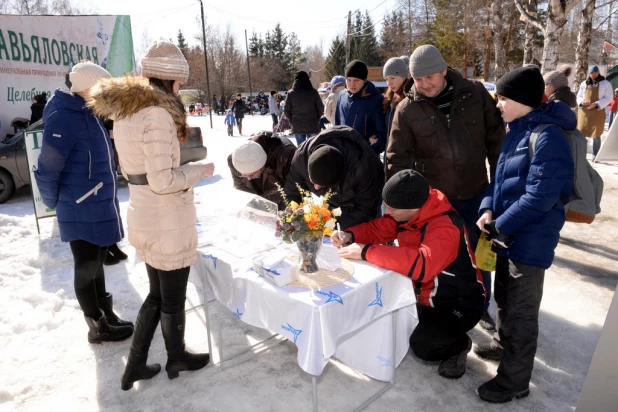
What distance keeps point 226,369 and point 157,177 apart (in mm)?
1470

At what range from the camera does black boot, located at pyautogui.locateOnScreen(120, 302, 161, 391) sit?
2.66 meters

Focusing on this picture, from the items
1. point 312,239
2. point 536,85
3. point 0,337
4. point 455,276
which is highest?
point 536,85

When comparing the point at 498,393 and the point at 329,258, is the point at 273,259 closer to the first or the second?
the point at 329,258

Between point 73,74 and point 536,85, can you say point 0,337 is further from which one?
point 536,85

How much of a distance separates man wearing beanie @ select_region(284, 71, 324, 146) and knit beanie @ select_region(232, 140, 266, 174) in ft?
16.7

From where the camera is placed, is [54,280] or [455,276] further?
[54,280]

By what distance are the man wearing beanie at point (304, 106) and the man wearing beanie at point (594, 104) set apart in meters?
5.13

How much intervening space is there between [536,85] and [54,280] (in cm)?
434

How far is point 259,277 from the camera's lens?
233 centimetres

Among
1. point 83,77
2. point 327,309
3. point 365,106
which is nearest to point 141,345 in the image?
point 327,309

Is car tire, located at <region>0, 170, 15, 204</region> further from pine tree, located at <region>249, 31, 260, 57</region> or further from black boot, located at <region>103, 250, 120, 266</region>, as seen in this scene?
pine tree, located at <region>249, 31, 260, 57</region>

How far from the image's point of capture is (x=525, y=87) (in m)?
2.41

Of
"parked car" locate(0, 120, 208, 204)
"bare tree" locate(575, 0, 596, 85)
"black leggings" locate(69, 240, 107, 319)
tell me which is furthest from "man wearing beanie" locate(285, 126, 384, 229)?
"bare tree" locate(575, 0, 596, 85)

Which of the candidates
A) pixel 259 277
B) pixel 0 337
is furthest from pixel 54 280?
pixel 259 277
